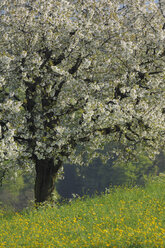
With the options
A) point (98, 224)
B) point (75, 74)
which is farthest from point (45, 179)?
point (98, 224)

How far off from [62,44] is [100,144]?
4757 millimetres

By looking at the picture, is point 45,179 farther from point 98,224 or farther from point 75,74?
point 98,224

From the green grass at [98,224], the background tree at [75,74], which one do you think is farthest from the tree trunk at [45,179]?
the green grass at [98,224]

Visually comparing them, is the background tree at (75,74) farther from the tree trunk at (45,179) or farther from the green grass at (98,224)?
the green grass at (98,224)

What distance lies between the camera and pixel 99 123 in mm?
13500

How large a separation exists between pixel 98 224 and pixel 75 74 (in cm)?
764

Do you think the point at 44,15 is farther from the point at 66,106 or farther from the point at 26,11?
the point at 66,106

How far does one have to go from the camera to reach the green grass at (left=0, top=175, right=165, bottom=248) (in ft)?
27.0

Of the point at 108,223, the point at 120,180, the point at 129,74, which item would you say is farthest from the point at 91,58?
the point at 120,180

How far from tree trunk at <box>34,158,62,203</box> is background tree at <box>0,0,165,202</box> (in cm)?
5

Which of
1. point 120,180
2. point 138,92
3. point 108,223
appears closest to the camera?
point 108,223

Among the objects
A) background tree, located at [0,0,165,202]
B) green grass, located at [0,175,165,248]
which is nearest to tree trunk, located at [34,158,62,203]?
background tree, located at [0,0,165,202]

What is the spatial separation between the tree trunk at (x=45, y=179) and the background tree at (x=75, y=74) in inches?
1.8

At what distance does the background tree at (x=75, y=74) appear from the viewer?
14.2 meters
